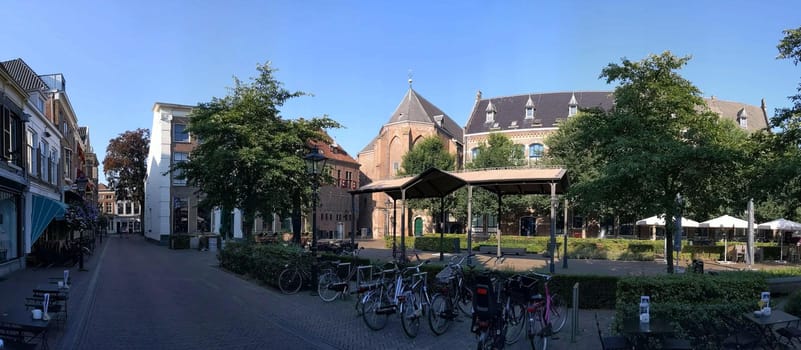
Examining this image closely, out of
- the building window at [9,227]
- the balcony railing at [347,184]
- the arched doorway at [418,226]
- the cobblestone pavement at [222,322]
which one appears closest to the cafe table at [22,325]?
the cobblestone pavement at [222,322]

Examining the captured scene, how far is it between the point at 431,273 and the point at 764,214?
36.4 metres

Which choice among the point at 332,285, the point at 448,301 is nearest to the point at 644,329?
the point at 448,301

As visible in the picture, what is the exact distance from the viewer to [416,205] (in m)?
49.6

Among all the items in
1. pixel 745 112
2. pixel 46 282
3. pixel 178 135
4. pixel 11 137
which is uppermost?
pixel 745 112

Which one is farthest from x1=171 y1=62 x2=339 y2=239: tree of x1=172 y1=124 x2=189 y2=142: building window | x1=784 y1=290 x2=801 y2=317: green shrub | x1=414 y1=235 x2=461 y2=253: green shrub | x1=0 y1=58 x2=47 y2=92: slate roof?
x1=172 y1=124 x2=189 y2=142: building window

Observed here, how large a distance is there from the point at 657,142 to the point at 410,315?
727cm

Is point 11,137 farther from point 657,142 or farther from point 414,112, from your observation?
point 414,112

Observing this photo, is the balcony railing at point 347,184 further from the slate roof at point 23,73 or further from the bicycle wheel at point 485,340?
the bicycle wheel at point 485,340

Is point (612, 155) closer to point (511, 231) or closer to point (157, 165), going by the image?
point (511, 231)

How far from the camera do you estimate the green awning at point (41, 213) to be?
18922mm

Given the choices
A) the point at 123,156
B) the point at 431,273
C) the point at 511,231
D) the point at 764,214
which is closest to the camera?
the point at 431,273

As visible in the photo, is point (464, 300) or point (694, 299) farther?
point (464, 300)

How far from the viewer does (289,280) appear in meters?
13.3

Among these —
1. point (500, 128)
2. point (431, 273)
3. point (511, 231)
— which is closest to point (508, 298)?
point (431, 273)
